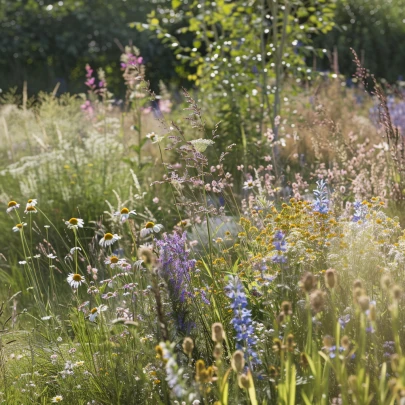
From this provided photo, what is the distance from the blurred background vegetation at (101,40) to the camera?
1470 cm

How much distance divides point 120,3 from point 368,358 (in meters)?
14.6

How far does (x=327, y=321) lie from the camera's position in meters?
2.64

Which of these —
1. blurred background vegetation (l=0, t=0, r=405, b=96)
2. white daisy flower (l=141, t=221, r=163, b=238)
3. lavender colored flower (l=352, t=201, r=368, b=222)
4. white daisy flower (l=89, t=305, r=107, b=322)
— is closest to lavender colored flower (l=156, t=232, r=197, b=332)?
white daisy flower (l=141, t=221, r=163, b=238)

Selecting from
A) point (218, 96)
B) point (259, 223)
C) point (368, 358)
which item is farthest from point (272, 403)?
point (218, 96)

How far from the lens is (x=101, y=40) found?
1542 cm

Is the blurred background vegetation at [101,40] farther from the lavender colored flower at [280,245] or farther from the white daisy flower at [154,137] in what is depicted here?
the lavender colored flower at [280,245]

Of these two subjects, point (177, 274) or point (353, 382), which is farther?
point (177, 274)

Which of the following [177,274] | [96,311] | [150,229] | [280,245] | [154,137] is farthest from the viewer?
[154,137]

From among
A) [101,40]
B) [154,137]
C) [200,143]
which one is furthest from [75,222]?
[101,40]

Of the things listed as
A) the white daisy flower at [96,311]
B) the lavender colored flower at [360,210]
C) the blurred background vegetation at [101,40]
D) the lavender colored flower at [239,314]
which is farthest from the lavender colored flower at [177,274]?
the blurred background vegetation at [101,40]

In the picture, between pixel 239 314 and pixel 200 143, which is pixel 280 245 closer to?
pixel 239 314

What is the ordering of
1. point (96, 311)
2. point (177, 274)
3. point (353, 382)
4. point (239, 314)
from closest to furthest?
point (353, 382) < point (239, 314) < point (177, 274) < point (96, 311)

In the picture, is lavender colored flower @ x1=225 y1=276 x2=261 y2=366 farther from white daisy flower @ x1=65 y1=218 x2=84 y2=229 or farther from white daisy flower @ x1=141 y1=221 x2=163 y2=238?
white daisy flower @ x1=65 y1=218 x2=84 y2=229

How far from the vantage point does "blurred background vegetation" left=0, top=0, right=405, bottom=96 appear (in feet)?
48.2
